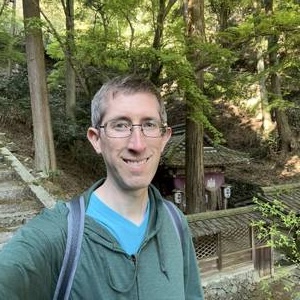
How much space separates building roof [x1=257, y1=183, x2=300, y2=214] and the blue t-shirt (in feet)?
34.0

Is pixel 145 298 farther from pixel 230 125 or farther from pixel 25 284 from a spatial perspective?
pixel 230 125

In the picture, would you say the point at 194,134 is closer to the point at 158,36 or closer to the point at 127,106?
the point at 158,36

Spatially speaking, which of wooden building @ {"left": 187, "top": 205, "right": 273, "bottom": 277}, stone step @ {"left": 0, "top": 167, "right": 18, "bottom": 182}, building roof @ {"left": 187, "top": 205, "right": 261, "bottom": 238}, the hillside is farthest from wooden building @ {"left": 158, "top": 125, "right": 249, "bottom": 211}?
stone step @ {"left": 0, "top": 167, "right": 18, "bottom": 182}

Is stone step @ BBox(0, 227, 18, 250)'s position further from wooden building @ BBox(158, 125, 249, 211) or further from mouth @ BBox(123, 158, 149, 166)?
wooden building @ BBox(158, 125, 249, 211)

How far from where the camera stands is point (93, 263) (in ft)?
3.94

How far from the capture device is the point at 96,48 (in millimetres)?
8367

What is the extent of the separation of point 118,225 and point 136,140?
0.97 ft

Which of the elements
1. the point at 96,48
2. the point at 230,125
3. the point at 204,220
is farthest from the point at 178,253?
the point at 230,125

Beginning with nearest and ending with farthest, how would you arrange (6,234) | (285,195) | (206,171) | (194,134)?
(6,234)
(194,134)
(285,195)
(206,171)

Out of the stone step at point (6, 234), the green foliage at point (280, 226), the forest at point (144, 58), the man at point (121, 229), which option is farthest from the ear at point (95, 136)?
the forest at point (144, 58)

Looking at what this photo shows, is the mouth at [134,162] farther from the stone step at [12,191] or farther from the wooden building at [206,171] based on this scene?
the wooden building at [206,171]

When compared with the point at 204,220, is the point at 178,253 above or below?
above

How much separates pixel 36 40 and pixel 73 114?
5223mm

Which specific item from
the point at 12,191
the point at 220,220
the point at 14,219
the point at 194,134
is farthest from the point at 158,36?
the point at 14,219
